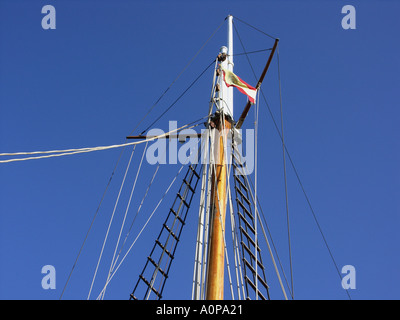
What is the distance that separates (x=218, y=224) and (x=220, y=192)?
100 cm

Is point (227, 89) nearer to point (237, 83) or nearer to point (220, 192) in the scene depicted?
point (237, 83)

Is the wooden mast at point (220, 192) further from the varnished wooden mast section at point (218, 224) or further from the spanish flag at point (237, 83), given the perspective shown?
the spanish flag at point (237, 83)

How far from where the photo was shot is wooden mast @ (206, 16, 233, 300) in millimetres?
12176

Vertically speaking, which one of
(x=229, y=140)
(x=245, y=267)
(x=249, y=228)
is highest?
(x=229, y=140)

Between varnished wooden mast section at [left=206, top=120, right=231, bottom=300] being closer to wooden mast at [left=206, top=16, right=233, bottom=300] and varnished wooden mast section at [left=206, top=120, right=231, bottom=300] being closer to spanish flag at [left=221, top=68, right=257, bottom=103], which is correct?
wooden mast at [left=206, top=16, right=233, bottom=300]

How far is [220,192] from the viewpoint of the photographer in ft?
45.3

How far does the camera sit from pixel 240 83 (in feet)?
51.9

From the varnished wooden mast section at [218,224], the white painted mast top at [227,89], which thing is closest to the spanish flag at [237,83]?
the white painted mast top at [227,89]

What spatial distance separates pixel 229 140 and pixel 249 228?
230 centimetres

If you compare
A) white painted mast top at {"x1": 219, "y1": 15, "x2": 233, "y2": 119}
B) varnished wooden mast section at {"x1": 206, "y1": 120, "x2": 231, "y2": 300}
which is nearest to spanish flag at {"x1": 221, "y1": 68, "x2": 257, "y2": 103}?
white painted mast top at {"x1": 219, "y1": 15, "x2": 233, "y2": 119}
